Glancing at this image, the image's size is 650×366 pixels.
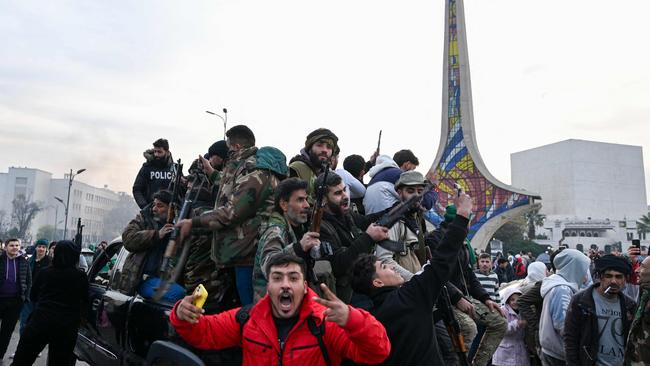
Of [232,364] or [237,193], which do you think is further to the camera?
[237,193]

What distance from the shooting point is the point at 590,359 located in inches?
148

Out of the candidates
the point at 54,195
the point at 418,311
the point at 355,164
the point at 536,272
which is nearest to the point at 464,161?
the point at 536,272

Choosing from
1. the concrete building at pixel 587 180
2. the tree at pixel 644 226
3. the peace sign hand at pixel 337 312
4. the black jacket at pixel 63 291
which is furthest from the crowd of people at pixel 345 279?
the concrete building at pixel 587 180

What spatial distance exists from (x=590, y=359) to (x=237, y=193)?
9.79ft

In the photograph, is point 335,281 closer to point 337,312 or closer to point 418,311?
point 418,311

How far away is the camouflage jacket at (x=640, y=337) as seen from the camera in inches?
133

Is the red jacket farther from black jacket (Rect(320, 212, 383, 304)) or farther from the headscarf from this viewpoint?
the headscarf

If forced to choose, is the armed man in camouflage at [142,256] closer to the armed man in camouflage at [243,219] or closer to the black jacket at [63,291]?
the armed man in camouflage at [243,219]

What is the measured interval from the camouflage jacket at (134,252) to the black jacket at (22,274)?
4.11 m

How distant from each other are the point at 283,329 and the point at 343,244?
40.9 inches

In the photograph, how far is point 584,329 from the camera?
12.5 feet

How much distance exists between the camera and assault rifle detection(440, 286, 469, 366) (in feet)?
10.5

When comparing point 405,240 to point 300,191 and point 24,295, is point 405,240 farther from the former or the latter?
point 24,295

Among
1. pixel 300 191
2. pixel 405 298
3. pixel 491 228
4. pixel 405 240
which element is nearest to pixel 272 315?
pixel 405 298
